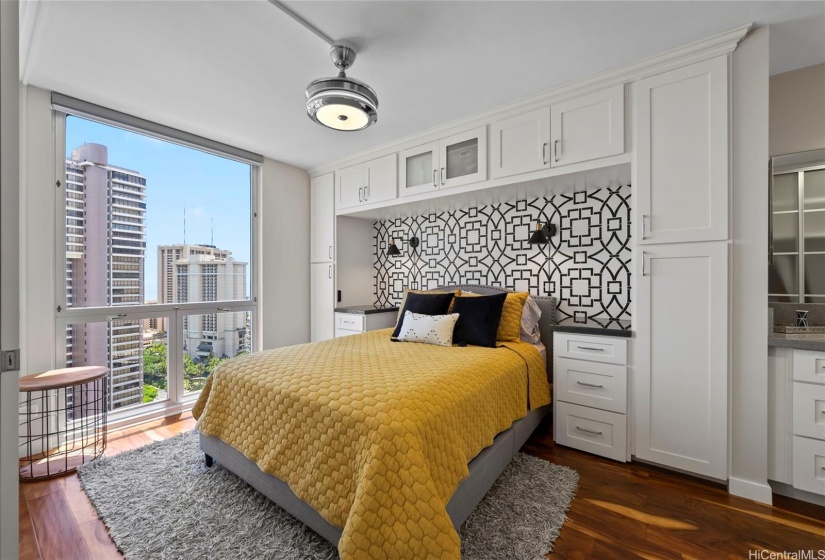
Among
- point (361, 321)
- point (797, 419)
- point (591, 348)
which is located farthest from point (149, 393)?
point (797, 419)

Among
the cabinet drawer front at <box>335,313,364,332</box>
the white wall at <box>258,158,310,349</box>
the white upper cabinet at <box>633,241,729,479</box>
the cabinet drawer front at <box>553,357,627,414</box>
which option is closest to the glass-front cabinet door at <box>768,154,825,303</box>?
the white upper cabinet at <box>633,241,729,479</box>

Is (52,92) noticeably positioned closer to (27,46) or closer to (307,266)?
(27,46)

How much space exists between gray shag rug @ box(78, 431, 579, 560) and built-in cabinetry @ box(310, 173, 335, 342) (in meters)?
2.13

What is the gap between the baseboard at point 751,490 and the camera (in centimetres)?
190

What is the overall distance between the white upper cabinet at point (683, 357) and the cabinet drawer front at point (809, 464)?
302 millimetres

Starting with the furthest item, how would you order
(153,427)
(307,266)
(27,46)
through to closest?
(307,266) → (153,427) → (27,46)

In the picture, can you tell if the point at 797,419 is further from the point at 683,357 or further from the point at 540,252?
the point at 540,252

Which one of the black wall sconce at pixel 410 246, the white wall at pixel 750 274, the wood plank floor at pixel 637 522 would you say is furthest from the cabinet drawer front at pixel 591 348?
the black wall sconce at pixel 410 246

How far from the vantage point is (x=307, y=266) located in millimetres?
4492

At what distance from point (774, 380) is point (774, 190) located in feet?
4.15

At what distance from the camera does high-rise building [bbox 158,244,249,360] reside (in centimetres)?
334

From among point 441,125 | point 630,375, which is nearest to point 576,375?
point 630,375

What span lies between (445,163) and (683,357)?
2.29 meters

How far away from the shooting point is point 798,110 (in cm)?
230
